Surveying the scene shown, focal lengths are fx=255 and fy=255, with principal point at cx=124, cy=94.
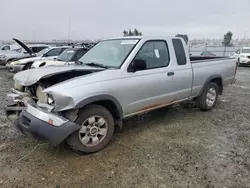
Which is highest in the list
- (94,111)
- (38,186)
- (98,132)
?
(94,111)

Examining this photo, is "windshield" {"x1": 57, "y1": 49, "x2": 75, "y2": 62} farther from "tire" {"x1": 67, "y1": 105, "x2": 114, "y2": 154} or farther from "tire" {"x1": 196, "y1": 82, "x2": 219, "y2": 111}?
"tire" {"x1": 67, "y1": 105, "x2": 114, "y2": 154}

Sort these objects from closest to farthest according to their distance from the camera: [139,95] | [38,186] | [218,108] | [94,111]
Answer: [38,186]
[94,111]
[139,95]
[218,108]

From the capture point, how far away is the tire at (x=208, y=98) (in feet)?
20.3

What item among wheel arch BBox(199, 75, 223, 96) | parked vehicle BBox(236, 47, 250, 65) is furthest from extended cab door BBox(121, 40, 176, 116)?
parked vehicle BBox(236, 47, 250, 65)

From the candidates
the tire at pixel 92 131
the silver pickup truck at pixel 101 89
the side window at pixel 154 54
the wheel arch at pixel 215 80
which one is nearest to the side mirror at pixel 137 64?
the silver pickup truck at pixel 101 89

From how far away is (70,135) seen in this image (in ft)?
12.1

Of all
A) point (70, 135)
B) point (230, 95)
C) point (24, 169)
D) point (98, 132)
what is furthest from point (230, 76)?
point (24, 169)

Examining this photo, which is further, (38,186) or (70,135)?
(70,135)

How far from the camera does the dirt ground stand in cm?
326

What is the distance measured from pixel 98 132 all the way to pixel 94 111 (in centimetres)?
38

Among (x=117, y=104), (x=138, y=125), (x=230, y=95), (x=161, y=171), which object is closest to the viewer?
(x=161, y=171)

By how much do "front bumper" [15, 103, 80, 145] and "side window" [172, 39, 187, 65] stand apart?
2.72m

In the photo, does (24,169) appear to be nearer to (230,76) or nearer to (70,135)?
(70,135)

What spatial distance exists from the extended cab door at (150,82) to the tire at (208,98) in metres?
1.30
